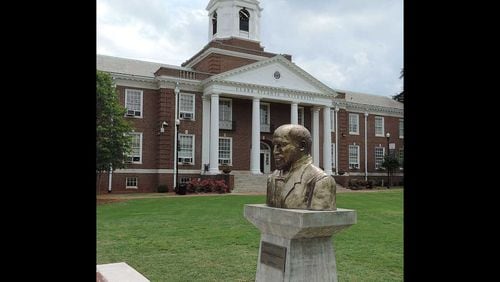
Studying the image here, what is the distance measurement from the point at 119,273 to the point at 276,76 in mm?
29006

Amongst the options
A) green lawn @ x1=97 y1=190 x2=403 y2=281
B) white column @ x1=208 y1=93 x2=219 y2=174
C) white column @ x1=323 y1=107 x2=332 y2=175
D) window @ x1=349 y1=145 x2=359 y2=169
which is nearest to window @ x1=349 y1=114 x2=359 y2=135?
window @ x1=349 y1=145 x2=359 y2=169

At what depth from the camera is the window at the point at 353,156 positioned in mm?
42156

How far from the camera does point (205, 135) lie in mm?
33656

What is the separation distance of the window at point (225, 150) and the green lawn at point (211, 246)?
18.2 meters

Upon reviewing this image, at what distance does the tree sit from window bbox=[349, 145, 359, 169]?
78.0 feet

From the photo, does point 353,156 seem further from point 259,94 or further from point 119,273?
point 119,273

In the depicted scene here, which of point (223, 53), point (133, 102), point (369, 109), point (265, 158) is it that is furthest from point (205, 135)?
point (369, 109)

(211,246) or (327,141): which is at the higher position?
(327,141)

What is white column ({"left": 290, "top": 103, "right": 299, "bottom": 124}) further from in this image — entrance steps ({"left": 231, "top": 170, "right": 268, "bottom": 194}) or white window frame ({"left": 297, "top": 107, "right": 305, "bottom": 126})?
entrance steps ({"left": 231, "top": 170, "right": 268, "bottom": 194})

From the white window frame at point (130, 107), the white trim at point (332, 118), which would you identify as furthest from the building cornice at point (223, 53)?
the white trim at point (332, 118)

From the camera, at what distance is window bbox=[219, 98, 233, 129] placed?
34.4 metres

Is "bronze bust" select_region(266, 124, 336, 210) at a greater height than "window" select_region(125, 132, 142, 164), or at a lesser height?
lesser
